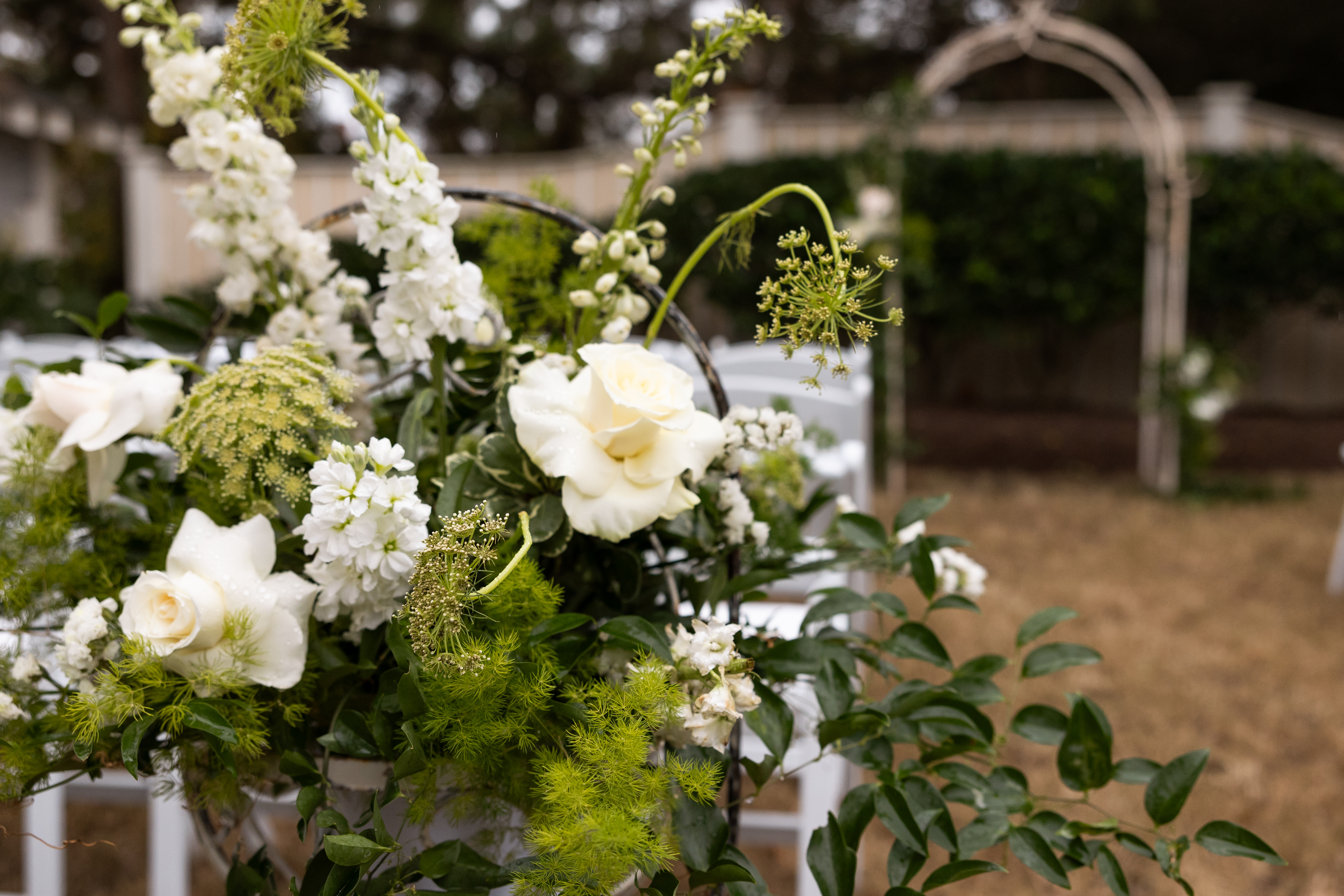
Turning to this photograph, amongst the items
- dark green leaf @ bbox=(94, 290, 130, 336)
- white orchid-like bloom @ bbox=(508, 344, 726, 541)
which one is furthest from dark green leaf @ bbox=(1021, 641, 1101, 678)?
dark green leaf @ bbox=(94, 290, 130, 336)

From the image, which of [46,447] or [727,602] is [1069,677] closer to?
[727,602]

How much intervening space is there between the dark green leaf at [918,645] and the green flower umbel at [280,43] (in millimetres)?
530

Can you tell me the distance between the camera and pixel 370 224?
0.62 meters

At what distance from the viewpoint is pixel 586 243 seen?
71 centimetres

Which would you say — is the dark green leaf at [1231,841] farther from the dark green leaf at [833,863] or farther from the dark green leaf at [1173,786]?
the dark green leaf at [833,863]

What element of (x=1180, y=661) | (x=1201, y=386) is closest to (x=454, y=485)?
(x=1180, y=661)

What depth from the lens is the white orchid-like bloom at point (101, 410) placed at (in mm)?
664

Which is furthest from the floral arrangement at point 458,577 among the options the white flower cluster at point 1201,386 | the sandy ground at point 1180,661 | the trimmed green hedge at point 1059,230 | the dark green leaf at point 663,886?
the white flower cluster at point 1201,386

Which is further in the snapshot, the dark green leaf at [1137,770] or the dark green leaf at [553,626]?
the dark green leaf at [1137,770]

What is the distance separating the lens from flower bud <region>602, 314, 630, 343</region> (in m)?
0.70

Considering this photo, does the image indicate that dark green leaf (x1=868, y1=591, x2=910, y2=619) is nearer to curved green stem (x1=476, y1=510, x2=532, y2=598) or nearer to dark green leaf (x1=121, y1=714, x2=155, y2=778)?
curved green stem (x1=476, y1=510, x2=532, y2=598)

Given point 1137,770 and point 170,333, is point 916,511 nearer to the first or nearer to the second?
point 1137,770

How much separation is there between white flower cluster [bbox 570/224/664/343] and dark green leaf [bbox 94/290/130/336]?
1.26ft

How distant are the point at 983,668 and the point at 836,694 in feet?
0.46
